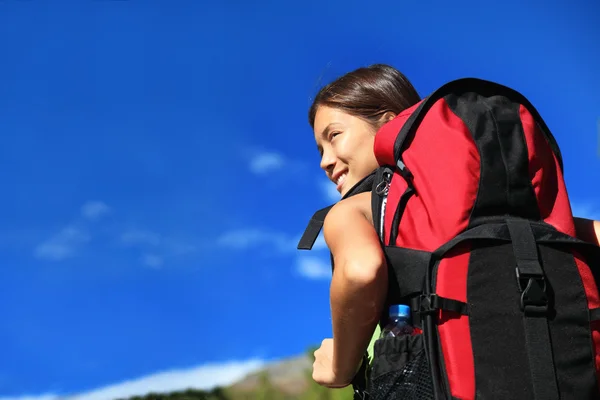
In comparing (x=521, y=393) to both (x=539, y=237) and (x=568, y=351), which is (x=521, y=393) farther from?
(x=539, y=237)

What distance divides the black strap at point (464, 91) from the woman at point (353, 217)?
1.06ft

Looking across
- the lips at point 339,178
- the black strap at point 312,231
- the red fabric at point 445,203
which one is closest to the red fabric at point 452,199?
the red fabric at point 445,203

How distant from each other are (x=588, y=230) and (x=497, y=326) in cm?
92

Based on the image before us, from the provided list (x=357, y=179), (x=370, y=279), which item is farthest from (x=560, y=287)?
(x=357, y=179)

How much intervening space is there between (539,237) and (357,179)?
3.47 feet

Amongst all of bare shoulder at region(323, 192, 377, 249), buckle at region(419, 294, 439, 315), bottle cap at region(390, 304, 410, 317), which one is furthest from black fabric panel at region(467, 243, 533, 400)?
bare shoulder at region(323, 192, 377, 249)

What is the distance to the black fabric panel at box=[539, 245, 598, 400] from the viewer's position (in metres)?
2.02

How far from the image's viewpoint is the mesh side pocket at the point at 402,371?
2.12 meters

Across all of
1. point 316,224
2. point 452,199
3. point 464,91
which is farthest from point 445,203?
point 316,224

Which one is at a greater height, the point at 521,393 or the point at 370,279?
the point at 370,279

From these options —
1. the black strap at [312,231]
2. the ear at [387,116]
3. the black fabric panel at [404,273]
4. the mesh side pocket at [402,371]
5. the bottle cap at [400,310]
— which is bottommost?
the mesh side pocket at [402,371]

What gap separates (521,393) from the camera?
6.40ft

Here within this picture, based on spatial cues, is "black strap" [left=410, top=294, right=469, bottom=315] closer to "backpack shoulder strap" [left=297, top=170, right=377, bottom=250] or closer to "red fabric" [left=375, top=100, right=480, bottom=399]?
"red fabric" [left=375, top=100, right=480, bottom=399]

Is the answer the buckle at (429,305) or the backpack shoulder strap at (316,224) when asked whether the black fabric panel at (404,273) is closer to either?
the buckle at (429,305)
